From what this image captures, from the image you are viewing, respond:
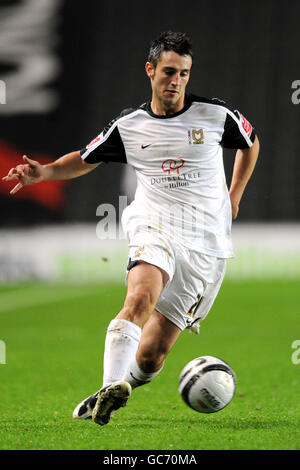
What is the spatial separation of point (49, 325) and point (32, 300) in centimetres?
229

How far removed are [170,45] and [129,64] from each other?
1168 centimetres

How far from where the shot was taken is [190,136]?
4.66 metres

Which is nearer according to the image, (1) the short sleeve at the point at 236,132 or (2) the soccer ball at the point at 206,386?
(2) the soccer ball at the point at 206,386

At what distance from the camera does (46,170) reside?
4848 millimetres

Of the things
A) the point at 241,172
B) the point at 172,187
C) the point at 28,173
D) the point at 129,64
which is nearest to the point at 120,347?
the point at 172,187

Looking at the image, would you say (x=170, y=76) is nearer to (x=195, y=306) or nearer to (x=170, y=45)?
(x=170, y=45)

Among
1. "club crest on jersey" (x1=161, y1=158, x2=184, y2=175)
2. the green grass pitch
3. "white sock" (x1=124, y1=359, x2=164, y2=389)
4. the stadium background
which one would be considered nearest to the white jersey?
"club crest on jersey" (x1=161, y1=158, x2=184, y2=175)

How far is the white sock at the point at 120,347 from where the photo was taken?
3.98 m

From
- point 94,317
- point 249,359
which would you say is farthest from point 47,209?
point 249,359

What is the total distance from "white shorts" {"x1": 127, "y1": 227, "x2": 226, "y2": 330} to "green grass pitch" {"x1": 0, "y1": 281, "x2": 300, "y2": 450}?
631mm


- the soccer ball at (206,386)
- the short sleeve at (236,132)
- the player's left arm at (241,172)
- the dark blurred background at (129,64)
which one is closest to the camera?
the soccer ball at (206,386)

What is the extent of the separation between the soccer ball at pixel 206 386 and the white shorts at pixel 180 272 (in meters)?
0.39

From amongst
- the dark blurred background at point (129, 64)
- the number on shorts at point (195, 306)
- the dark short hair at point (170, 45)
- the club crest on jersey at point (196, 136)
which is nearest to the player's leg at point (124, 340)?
the number on shorts at point (195, 306)

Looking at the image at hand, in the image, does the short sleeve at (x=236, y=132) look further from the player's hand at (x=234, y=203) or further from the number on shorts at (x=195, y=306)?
the number on shorts at (x=195, y=306)
